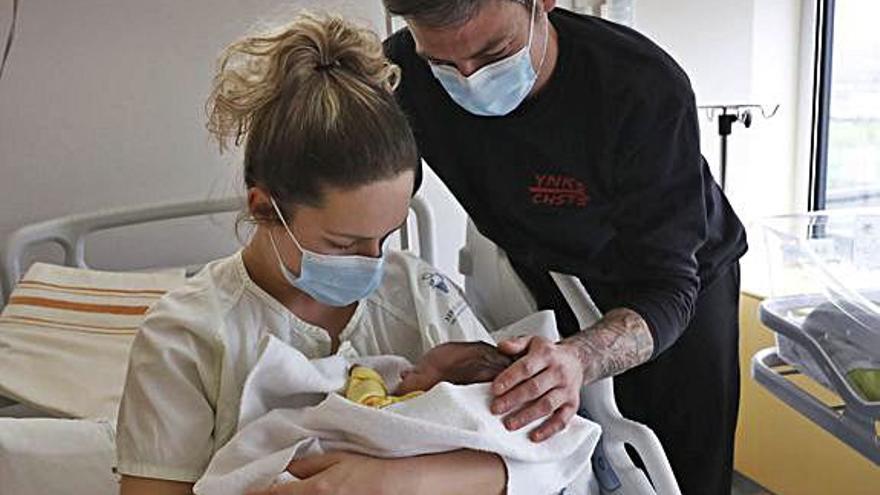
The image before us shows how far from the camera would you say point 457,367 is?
118 cm

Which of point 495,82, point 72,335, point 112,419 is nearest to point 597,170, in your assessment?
point 495,82

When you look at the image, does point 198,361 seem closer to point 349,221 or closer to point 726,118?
point 349,221

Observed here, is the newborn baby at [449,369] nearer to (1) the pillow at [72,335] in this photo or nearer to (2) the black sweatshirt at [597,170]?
(2) the black sweatshirt at [597,170]

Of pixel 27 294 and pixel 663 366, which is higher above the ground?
pixel 27 294

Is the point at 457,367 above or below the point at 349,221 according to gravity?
below

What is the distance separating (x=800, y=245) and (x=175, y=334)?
95 centimetres

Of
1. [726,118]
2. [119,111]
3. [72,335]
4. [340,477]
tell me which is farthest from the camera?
[726,118]

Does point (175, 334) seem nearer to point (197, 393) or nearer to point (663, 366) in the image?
point (197, 393)

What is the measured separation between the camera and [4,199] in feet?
6.61

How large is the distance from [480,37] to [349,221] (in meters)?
0.31

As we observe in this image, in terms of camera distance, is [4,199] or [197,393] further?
[4,199]

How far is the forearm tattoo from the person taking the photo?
1.21m

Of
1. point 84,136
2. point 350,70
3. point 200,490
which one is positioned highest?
point 350,70

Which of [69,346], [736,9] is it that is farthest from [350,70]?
[736,9]
